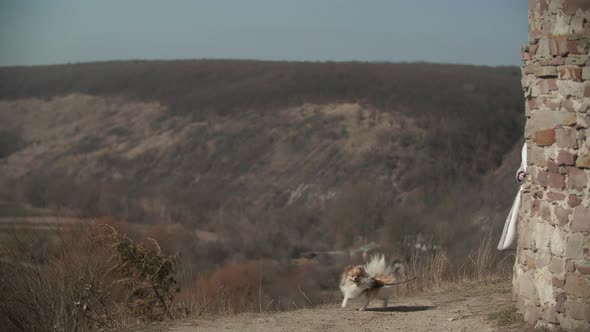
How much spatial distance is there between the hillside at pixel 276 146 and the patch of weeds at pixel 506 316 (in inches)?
798

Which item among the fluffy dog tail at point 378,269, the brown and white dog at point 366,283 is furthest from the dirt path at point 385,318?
the fluffy dog tail at point 378,269

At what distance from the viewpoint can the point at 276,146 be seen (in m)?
56.5

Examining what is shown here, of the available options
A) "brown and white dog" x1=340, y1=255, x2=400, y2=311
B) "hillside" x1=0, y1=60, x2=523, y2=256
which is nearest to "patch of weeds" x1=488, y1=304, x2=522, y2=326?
"brown and white dog" x1=340, y1=255, x2=400, y2=311

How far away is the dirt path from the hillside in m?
18.5

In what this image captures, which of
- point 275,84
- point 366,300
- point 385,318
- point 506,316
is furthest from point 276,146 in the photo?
point 506,316

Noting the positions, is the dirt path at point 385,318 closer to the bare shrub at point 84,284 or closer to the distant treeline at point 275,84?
the bare shrub at point 84,284

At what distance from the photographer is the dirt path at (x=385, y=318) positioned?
1001 centimetres

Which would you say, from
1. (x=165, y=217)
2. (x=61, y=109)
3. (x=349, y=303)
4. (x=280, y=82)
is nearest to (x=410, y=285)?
(x=349, y=303)

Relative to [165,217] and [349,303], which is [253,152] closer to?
[165,217]

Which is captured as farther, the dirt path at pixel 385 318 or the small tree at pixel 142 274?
the small tree at pixel 142 274

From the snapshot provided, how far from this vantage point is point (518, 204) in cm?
984

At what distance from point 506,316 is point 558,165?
187 centimetres

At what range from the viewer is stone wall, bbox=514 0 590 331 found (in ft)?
27.1

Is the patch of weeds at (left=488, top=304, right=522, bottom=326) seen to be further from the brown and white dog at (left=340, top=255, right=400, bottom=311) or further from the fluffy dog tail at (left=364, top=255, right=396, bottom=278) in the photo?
the fluffy dog tail at (left=364, top=255, right=396, bottom=278)
